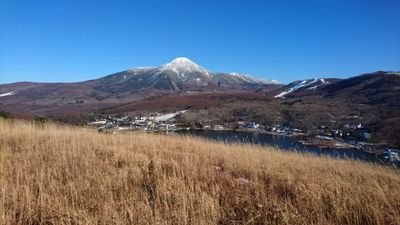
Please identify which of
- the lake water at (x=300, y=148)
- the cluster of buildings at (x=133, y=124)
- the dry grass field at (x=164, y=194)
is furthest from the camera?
the cluster of buildings at (x=133, y=124)

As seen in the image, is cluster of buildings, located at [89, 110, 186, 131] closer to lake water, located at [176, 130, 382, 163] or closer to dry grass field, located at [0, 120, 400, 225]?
lake water, located at [176, 130, 382, 163]

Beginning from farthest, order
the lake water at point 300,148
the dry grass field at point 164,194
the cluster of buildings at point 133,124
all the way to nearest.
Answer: the cluster of buildings at point 133,124 → the lake water at point 300,148 → the dry grass field at point 164,194

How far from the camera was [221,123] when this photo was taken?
218ft

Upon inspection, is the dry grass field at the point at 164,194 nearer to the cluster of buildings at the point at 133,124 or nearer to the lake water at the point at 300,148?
the lake water at the point at 300,148

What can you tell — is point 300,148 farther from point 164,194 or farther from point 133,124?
point 133,124

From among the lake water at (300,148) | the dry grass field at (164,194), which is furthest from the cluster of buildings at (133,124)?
the dry grass field at (164,194)

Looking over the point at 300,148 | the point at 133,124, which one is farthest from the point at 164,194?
the point at 133,124

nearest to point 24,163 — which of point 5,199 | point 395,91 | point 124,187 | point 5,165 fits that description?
point 5,165

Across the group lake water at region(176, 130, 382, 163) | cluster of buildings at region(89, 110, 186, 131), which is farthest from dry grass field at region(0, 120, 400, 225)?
cluster of buildings at region(89, 110, 186, 131)

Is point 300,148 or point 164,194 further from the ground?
point 164,194

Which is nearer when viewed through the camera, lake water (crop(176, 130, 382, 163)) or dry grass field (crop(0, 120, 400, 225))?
dry grass field (crop(0, 120, 400, 225))

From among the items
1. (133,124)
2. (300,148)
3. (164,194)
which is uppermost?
(164,194)

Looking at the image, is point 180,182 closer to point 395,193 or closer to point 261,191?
point 261,191

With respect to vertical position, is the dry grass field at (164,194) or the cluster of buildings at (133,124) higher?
the dry grass field at (164,194)
